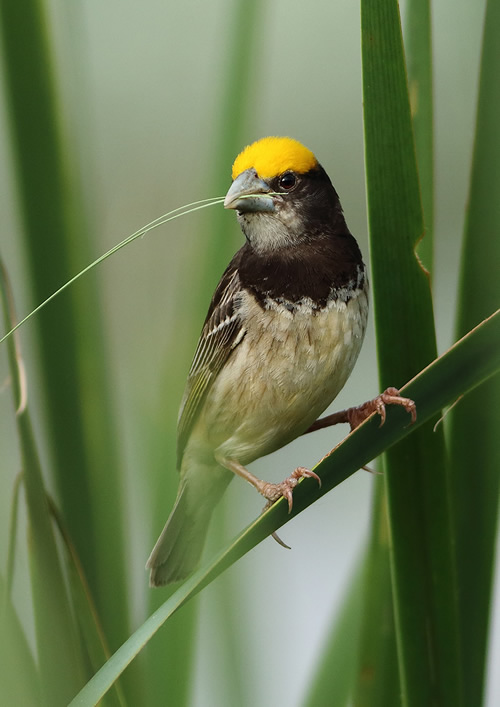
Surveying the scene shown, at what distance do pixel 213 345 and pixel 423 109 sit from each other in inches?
31.1

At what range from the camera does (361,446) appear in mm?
1045

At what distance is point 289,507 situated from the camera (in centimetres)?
113

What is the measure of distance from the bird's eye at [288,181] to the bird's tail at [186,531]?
79 cm

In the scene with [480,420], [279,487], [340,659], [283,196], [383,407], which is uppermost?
[283,196]

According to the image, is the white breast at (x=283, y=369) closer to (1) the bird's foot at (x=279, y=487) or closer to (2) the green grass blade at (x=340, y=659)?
(1) the bird's foot at (x=279, y=487)

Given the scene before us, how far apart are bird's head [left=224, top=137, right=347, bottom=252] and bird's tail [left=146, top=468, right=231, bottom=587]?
2.24 feet

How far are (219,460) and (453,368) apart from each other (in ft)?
3.48

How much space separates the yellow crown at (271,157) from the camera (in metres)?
1.66

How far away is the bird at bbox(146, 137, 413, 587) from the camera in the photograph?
1.71m

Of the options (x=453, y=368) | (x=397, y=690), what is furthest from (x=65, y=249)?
(x=397, y=690)

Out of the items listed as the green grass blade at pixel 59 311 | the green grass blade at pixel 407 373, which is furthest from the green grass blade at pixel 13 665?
the green grass blade at pixel 407 373

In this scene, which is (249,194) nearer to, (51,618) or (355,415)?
(355,415)

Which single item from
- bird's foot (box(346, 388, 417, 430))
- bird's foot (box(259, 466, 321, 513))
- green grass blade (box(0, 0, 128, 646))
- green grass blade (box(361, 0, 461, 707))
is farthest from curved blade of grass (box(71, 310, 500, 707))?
bird's foot (box(259, 466, 321, 513))

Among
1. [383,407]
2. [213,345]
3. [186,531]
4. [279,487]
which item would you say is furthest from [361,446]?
[186,531]
